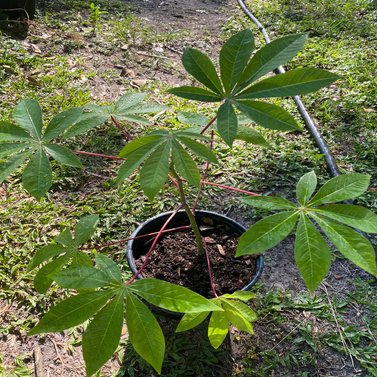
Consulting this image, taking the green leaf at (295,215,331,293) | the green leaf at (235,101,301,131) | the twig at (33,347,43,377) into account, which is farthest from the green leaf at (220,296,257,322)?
the twig at (33,347,43,377)

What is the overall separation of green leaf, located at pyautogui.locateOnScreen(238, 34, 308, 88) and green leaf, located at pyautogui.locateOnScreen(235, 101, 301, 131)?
67 millimetres

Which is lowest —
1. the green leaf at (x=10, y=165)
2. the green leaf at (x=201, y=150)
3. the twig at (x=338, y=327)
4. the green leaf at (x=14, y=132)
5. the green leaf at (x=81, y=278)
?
the twig at (x=338, y=327)

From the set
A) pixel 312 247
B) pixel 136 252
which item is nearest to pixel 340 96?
pixel 136 252

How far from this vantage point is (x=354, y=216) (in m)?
0.94

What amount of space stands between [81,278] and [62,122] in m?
0.44

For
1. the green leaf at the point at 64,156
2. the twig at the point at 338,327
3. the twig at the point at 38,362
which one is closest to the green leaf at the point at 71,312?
the green leaf at the point at 64,156

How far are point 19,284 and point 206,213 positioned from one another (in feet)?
2.33

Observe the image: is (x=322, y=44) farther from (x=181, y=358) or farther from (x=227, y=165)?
(x=181, y=358)

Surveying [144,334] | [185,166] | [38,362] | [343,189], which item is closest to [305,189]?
[343,189]

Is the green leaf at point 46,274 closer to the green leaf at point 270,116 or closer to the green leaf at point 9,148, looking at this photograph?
the green leaf at point 9,148

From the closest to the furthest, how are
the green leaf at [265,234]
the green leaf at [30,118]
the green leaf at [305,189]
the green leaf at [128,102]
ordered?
the green leaf at [265,234] < the green leaf at [305,189] < the green leaf at [30,118] < the green leaf at [128,102]

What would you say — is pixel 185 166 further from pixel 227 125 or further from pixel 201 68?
pixel 201 68

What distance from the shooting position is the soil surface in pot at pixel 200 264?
1.39 metres

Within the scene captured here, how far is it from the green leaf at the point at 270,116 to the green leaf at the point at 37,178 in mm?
465
